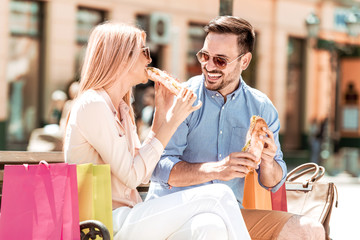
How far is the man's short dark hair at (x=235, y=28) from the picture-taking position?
3.76m

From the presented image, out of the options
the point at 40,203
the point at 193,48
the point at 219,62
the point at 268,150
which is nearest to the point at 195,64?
the point at 193,48

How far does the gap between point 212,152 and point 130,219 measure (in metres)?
0.81

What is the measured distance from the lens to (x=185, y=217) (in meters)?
3.04

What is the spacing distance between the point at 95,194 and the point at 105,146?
0.28m

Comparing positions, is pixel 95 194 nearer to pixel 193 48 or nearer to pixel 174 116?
pixel 174 116

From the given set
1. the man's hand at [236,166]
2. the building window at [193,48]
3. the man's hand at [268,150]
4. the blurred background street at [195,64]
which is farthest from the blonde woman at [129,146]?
the building window at [193,48]

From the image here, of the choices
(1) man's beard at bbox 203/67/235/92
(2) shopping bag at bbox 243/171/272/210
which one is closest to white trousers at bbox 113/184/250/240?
(2) shopping bag at bbox 243/171/272/210

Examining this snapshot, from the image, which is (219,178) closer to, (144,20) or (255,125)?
(255,125)

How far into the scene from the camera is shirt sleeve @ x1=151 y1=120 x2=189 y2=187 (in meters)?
3.53

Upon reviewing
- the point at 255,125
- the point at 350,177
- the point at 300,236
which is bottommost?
the point at 350,177

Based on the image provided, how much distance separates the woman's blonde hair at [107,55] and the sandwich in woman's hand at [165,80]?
0.66 ft

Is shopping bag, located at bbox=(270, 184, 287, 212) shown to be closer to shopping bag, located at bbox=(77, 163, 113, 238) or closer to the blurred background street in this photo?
shopping bag, located at bbox=(77, 163, 113, 238)

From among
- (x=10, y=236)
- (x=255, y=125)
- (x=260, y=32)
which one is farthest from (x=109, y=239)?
(x=260, y=32)

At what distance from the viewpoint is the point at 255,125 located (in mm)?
3373
